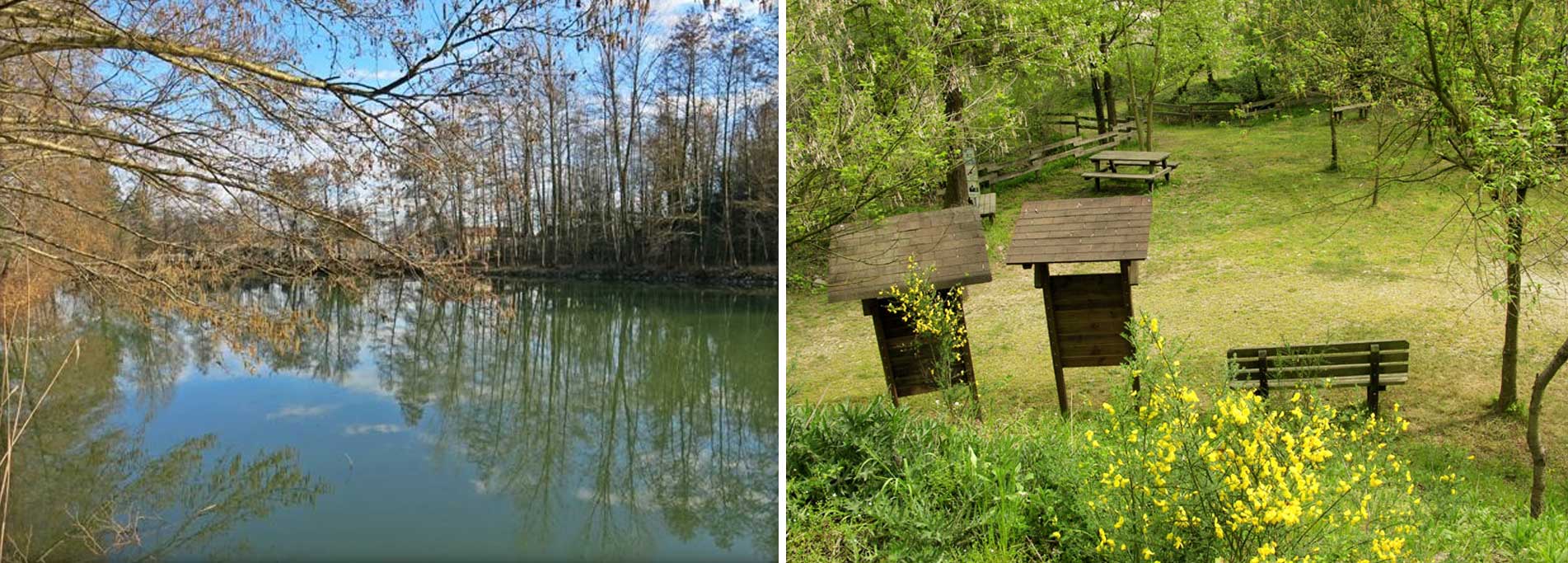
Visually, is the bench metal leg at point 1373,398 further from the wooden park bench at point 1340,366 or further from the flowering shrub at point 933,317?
the flowering shrub at point 933,317

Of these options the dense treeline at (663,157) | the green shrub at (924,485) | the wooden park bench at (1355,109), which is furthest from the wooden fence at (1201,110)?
the green shrub at (924,485)

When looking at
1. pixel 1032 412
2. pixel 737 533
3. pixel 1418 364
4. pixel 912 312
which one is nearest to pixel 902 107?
pixel 912 312

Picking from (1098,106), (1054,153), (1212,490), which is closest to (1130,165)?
(1054,153)

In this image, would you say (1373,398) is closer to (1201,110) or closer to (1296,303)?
(1296,303)

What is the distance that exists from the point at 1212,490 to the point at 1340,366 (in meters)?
3.35

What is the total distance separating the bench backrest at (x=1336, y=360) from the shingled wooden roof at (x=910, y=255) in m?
1.73

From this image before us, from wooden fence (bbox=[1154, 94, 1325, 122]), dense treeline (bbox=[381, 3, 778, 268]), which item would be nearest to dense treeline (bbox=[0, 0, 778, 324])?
dense treeline (bbox=[381, 3, 778, 268])

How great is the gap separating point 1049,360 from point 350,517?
5.06m

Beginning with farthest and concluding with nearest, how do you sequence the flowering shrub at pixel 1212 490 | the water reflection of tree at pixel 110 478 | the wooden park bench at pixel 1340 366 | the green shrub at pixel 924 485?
1. the water reflection of tree at pixel 110 478
2. the wooden park bench at pixel 1340 366
3. the green shrub at pixel 924 485
4. the flowering shrub at pixel 1212 490

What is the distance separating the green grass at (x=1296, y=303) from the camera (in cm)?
479

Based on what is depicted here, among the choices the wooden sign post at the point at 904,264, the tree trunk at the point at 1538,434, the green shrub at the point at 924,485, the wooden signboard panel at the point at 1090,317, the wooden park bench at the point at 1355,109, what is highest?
the wooden park bench at the point at 1355,109

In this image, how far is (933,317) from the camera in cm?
314

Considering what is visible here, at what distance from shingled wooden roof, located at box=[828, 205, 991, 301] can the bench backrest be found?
1731 millimetres

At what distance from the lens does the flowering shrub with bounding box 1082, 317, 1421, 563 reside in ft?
5.68
